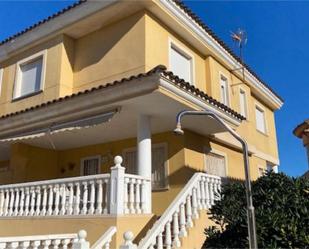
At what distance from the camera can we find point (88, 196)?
47.0 feet

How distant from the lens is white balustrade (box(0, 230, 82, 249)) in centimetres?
942

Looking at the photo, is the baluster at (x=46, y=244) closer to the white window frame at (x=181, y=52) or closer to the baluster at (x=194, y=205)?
the baluster at (x=194, y=205)

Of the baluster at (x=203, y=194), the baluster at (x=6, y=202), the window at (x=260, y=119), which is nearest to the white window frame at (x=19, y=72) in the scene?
the baluster at (x=6, y=202)

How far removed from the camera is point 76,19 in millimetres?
19906

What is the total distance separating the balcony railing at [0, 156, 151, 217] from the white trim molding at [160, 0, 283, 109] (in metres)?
10.0

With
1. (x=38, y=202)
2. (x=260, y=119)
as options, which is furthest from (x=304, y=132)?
(x=38, y=202)

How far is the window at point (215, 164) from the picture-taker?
20.4m

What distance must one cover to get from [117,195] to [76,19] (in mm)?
11824

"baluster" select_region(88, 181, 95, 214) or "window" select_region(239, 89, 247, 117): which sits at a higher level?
"window" select_region(239, 89, 247, 117)

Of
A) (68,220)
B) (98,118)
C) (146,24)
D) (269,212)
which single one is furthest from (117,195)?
(146,24)

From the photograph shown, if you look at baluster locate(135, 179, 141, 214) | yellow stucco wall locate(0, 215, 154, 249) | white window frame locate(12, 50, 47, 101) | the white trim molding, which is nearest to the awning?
baluster locate(135, 179, 141, 214)

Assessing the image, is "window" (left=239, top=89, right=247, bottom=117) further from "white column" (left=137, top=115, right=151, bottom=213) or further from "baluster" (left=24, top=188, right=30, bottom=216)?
"baluster" (left=24, top=188, right=30, bottom=216)

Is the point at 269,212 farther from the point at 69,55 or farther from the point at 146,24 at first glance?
the point at 69,55

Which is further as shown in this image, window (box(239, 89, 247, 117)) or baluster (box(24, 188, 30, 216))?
window (box(239, 89, 247, 117))
